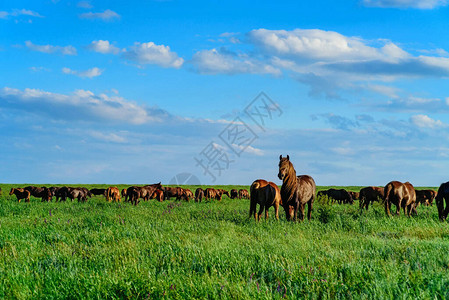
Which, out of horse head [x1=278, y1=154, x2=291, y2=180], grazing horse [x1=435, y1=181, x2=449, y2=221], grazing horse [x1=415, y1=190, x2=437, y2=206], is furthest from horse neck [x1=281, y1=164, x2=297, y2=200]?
grazing horse [x1=415, y1=190, x2=437, y2=206]

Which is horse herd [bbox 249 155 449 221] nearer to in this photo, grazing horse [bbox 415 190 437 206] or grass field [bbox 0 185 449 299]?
grass field [bbox 0 185 449 299]

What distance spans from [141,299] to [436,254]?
226 inches

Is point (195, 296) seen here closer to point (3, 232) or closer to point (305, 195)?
point (3, 232)

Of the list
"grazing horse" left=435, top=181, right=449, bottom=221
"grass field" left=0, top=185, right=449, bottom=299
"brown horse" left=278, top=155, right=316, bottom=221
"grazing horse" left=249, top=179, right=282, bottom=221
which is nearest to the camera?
"grass field" left=0, top=185, right=449, bottom=299

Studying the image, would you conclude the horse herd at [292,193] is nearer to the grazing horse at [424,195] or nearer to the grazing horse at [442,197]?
the grazing horse at [442,197]

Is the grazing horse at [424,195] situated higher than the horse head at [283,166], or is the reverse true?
the horse head at [283,166]

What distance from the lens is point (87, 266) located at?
7.02 m

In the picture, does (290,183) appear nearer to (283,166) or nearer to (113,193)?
(283,166)

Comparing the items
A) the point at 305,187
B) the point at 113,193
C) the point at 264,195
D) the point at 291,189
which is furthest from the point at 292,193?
the point at 113,193

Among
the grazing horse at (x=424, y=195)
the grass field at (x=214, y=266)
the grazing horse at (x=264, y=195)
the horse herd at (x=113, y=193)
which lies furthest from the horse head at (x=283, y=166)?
the grazing horse at (x=424, y=195)

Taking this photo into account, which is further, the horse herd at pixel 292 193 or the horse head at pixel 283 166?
the horse herd at pixel 292 193

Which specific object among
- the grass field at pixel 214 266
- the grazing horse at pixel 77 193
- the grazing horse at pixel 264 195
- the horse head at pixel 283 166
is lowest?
the grazing horse at pixel 77 193

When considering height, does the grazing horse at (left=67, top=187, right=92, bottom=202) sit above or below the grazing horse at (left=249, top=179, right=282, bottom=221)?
below

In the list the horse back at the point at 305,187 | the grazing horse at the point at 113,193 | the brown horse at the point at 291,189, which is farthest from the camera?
the grazing horse at the point at 113,193
